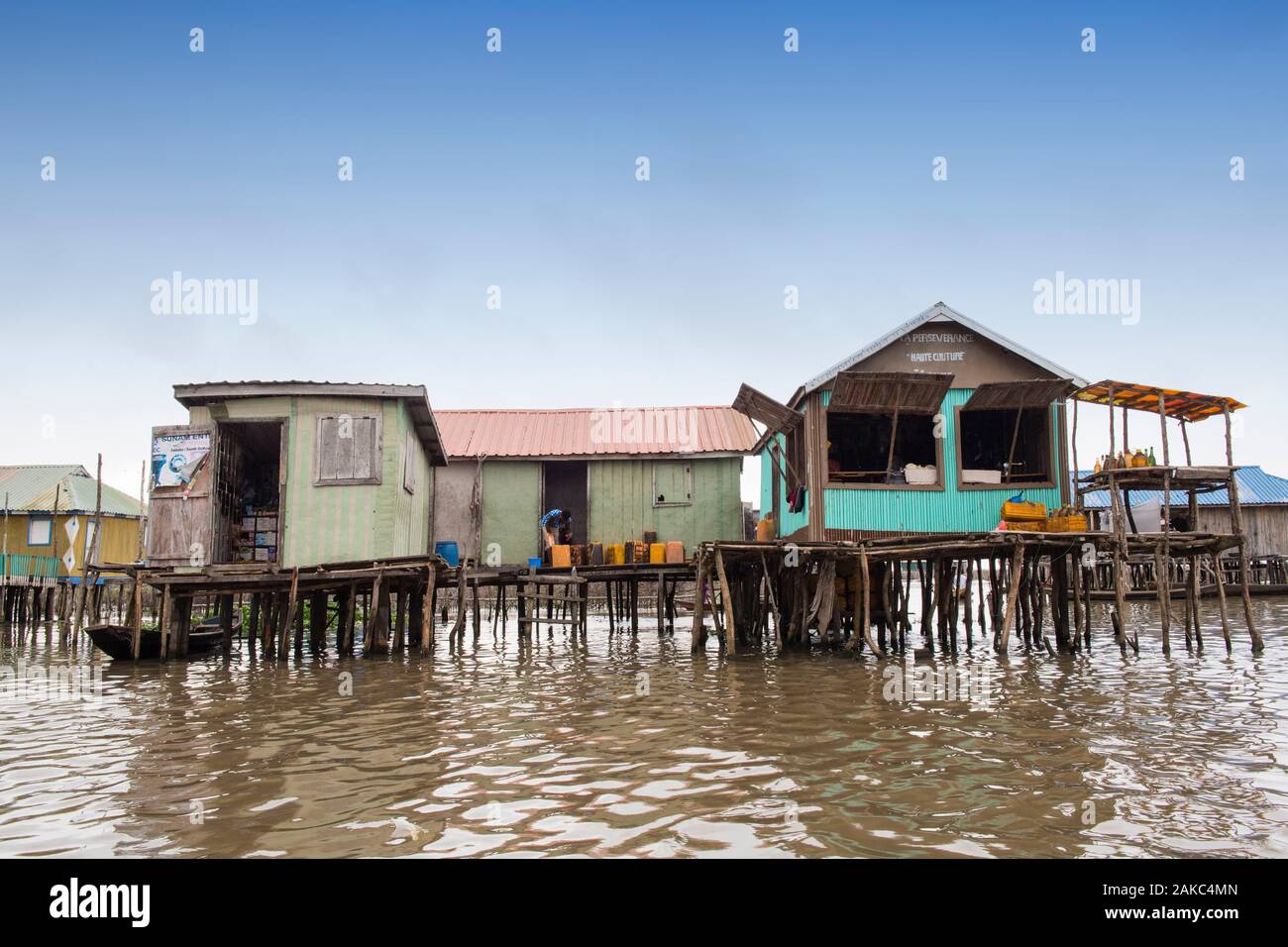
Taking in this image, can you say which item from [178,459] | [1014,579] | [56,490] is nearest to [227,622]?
[178,459]

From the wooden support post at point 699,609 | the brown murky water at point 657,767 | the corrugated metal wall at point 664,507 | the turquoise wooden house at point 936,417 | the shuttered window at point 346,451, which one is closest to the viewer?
the brown murky water at point 657,767

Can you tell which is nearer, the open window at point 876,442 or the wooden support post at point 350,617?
the wooden support post at point 350,617

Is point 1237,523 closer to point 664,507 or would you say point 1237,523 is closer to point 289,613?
point 664,507

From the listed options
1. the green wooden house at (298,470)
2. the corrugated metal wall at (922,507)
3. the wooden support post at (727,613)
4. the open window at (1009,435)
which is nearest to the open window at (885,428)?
the corrugated metal wall at (922,507)

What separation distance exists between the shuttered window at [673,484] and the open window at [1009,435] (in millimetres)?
8314

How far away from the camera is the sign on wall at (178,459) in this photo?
17453mm

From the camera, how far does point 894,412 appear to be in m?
17.8

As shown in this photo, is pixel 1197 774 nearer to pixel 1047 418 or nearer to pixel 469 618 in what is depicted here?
pixel 1047 418

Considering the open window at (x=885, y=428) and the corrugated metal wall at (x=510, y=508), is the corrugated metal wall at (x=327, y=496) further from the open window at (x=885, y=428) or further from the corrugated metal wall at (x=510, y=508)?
the open window at (x=885, y=428)

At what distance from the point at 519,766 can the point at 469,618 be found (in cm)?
2413

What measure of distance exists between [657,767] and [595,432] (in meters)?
20.7

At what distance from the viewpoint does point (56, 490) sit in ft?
113

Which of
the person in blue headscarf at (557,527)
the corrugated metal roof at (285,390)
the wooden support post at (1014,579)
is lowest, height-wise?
the wooden support post at (1014,579)

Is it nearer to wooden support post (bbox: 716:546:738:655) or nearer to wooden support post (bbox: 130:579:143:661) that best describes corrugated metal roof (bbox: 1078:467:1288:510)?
wooden support post (bbox: 716:546:738:655)
